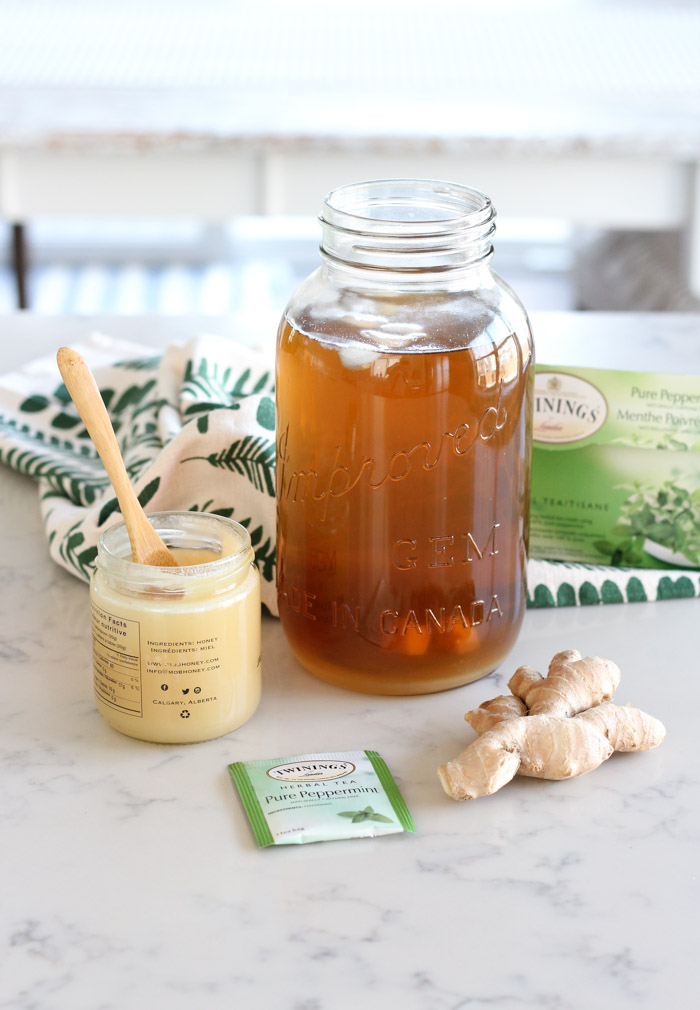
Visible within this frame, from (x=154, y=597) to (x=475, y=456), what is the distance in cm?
20

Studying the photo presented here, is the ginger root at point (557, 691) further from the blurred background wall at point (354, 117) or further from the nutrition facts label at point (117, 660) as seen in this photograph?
the blurred background wall at point (354, 117)

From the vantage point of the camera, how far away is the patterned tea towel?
32.4 inches

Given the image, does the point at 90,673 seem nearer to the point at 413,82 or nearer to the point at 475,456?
the point at 475,456

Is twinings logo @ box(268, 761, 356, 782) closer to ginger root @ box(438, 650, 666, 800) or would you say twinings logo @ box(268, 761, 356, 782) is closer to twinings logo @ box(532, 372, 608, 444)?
ginger root @ box(438, 650, 666, 800)

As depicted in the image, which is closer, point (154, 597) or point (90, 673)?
point (154, 597)

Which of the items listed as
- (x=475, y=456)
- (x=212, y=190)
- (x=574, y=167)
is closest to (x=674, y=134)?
(x=574, y=167)

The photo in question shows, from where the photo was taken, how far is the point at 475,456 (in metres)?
0.66

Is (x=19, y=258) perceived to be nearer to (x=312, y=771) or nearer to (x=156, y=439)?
(x=156, y=439)

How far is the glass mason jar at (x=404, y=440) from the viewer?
25.0 inches

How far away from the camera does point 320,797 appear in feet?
1.96

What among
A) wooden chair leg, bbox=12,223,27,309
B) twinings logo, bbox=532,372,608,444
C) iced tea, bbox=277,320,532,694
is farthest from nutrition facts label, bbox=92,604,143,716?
wooden chair leg, bbox=12,223,27,309

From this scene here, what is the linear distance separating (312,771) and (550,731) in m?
0.13

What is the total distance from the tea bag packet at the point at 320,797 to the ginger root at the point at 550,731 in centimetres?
4

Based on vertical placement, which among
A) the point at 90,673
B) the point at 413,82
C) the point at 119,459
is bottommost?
the point at 90,673
